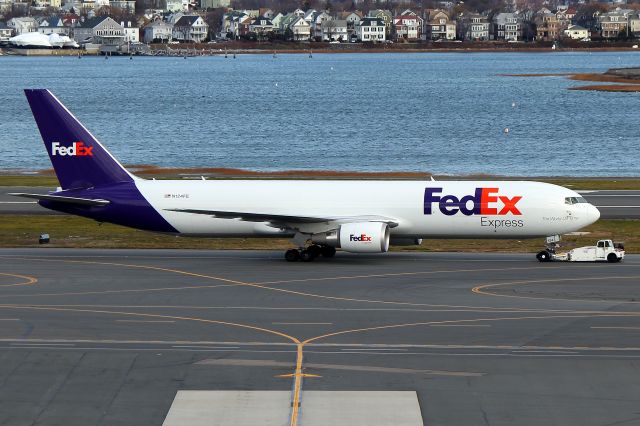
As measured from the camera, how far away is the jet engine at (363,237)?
5756cm

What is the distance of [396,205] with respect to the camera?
59469 mm

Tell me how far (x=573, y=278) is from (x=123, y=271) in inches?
786

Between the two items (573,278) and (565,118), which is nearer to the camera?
(573,278)

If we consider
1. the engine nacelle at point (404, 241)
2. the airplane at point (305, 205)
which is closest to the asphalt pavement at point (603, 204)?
the airplane at point (305, 205)

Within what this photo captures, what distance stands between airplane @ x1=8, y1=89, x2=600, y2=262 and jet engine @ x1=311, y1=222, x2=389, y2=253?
0.15 ft

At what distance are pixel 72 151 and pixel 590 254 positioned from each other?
83.6 feet

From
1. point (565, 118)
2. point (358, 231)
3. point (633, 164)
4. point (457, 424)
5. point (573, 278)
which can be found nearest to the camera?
point (457, 424)

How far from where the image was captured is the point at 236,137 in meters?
162

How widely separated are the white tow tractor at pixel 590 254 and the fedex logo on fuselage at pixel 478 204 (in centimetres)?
249

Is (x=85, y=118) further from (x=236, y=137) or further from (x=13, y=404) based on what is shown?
(x=13, y=404)

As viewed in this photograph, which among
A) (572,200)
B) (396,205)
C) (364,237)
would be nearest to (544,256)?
(572,200)

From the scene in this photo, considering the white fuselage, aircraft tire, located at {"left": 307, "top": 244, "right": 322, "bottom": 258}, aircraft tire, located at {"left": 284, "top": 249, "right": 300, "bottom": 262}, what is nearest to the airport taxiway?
aircraft tire, located at {"left": 307, "top": 244, "right": 322, "bottom": 258}

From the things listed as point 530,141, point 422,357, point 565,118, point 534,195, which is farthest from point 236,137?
point 422,357

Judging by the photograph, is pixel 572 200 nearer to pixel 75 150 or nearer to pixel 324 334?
pixel 324 334
